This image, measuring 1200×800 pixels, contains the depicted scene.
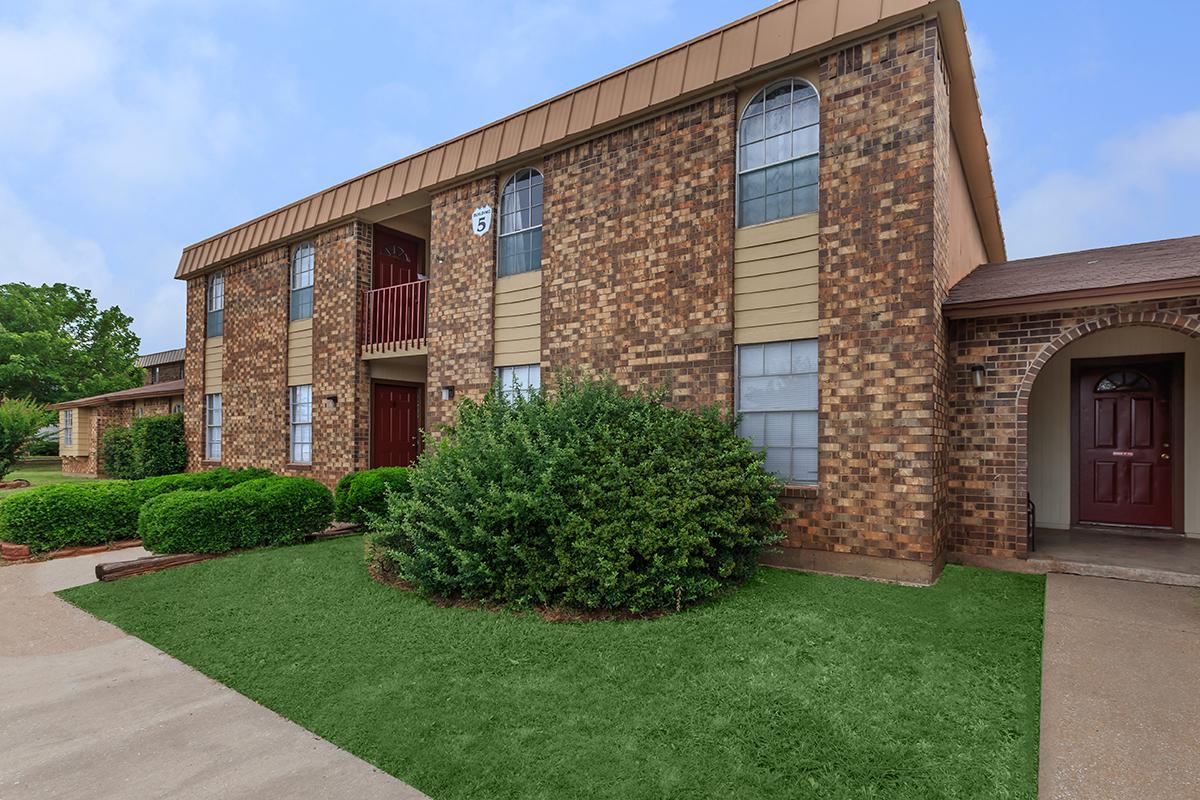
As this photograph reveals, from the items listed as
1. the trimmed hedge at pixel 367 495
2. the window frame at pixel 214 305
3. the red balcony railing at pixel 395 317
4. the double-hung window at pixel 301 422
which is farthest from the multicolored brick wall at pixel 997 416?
the window frame at pixel 214 305

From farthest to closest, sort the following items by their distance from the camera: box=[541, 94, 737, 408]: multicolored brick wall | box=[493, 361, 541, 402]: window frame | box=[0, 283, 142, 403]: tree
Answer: box=[0, 283, 142, 403]: tree
box=[493, 361, 541, 402]: window frame
box=[541, 94, 737, 408]: multicolored brick wall

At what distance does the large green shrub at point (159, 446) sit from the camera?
14641 millimetres

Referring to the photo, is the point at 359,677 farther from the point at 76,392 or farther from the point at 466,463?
the point at 76,392

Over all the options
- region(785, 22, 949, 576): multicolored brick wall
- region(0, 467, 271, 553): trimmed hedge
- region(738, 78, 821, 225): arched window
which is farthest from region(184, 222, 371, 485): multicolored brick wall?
region(785, 22, 949, 576): multicolored brick wall

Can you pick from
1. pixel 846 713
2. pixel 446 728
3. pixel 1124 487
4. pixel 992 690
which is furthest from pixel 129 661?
pixel 1124 487

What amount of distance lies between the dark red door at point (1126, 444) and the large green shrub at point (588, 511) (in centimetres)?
501

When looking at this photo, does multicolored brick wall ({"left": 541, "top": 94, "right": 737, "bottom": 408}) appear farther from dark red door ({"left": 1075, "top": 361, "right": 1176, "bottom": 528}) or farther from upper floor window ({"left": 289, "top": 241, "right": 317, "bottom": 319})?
upper floor window ({"left": 289, "top": 241, "right": 317, "bottom": 319})

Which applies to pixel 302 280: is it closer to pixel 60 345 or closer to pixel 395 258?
pixel 395 258

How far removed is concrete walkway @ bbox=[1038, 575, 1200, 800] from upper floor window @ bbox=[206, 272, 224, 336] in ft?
53.4

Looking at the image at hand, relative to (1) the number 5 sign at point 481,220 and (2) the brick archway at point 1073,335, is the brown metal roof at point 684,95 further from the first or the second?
(2) the brick archway at point 1073,335

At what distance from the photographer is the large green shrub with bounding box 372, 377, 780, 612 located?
507 cm

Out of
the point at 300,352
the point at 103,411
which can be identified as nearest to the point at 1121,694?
the point at 300,352

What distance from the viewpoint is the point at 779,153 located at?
6.82 m

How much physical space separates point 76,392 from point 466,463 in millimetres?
33378
